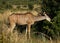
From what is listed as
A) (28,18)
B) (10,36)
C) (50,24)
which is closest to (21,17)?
(28,18)

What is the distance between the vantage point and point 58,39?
1284 cm

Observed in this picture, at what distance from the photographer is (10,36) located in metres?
10.2

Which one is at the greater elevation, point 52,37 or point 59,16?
point 59,16

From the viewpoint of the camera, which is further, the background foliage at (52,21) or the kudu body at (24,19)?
the kudu body at (24,19)

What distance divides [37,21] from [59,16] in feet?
7.56

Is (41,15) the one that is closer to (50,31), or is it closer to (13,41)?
(50,31)

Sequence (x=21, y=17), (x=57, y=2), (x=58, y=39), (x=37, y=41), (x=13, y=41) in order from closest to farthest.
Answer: (x=13, y=41), (x=37, y=41), (x=58, y=39), (x=57, y=2), (x=21, y=17)

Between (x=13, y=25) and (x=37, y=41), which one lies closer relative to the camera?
(x=37, y=41)

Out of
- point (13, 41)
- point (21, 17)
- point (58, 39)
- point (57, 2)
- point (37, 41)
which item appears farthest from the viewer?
point (21, 17)

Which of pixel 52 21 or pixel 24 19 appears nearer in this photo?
pixel 52 21

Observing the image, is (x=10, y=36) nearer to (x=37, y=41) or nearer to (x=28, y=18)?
(x=37, y=41)

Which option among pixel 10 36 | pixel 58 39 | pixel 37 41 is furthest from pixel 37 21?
pixel 10 36

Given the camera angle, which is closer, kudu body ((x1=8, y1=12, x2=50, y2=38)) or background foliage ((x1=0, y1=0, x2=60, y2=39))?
background foliage ((x1=0, y1=0, x2=60, y2=39))

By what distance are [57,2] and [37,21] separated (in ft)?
6.43
